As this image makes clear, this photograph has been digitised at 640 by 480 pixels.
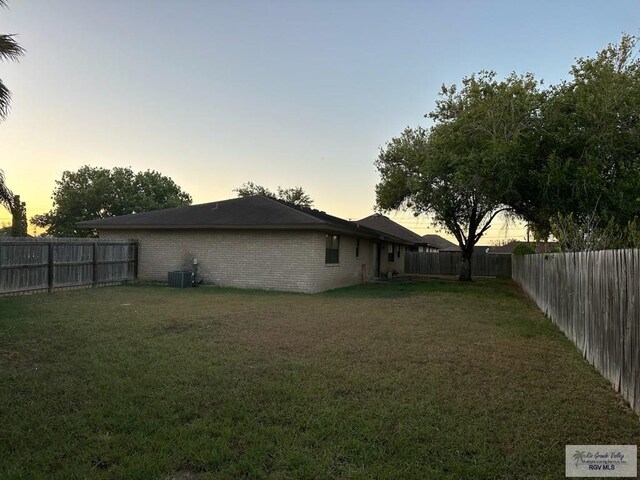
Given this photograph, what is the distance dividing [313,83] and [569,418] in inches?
553

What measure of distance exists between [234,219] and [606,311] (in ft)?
43.4

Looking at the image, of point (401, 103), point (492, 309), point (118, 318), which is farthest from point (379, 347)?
point (401, 103)

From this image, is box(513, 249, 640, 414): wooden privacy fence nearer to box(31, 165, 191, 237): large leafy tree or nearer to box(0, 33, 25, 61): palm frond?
box(0, 33, 25, 61): palm frond

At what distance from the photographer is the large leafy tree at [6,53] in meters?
8.72

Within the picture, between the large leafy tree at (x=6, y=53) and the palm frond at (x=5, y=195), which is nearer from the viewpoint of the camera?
the large leafy tree at (x=6, y=53)

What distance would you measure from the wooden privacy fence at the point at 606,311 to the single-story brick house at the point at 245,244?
8.65 meters

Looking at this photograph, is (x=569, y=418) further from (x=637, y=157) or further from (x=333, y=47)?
(x=637, y=157)

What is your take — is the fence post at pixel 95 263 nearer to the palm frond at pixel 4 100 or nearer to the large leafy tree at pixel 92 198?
the palm frond at pixel 4 100

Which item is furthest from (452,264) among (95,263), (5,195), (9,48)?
(9,48)

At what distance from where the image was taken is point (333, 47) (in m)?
14.5

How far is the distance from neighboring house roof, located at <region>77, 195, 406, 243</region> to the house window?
63 cm

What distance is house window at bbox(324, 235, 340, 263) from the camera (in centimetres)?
1716

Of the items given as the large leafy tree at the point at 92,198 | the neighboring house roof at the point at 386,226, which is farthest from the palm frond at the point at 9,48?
the large leafy tree at the point at 92,198

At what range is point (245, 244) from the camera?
1672 centimetres
